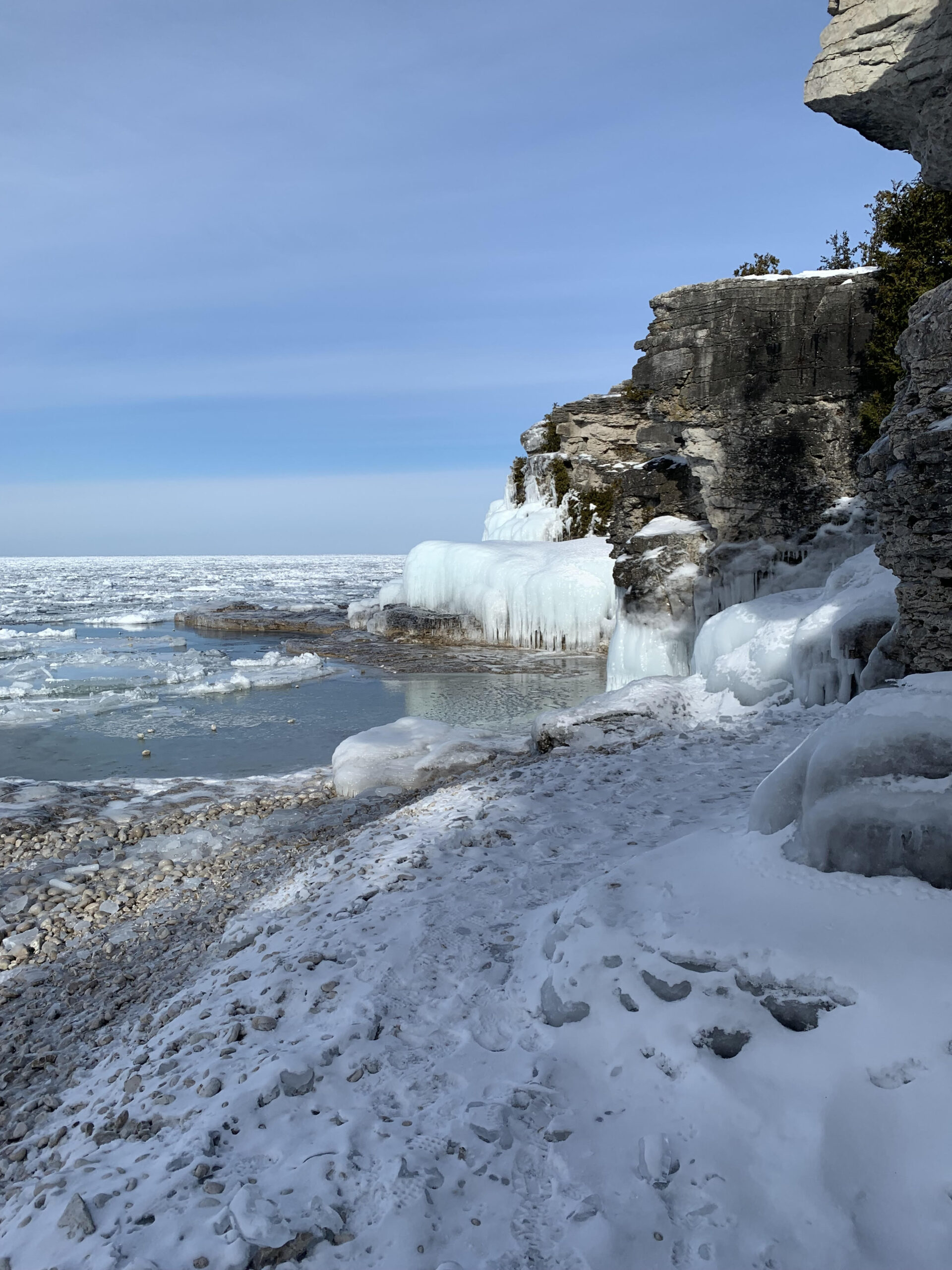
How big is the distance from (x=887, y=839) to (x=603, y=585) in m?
19.3

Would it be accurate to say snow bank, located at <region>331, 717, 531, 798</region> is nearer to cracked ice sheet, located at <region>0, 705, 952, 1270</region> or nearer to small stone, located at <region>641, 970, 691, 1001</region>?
cracked ice sheet, located at <region>0, 705, 952, 1270</region>

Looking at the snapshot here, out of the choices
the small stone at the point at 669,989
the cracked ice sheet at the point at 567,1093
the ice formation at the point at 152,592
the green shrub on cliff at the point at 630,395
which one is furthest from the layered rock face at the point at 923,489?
the ice formation at the point at 152,592

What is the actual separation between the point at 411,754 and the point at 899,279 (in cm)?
982

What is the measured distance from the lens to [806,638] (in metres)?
8.80

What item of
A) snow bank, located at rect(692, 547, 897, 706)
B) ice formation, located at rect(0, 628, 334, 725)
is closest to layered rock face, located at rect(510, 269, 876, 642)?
snow bank, located at rect(692, 547, 897, 706)

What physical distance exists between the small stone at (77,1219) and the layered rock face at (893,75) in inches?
279

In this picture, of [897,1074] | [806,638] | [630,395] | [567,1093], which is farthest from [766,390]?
[630,395]

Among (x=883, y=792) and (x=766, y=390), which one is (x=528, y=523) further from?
(x=883, y=792)

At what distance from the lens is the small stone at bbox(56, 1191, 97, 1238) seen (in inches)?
93.4

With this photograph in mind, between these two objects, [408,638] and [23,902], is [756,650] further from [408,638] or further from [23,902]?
[408,638]

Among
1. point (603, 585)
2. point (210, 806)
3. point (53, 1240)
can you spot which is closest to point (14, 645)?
point (603, 585)

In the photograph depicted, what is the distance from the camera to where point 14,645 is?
26.4 m

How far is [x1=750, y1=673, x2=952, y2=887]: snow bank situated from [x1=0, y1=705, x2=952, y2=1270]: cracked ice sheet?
0.13 m

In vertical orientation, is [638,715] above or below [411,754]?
above
